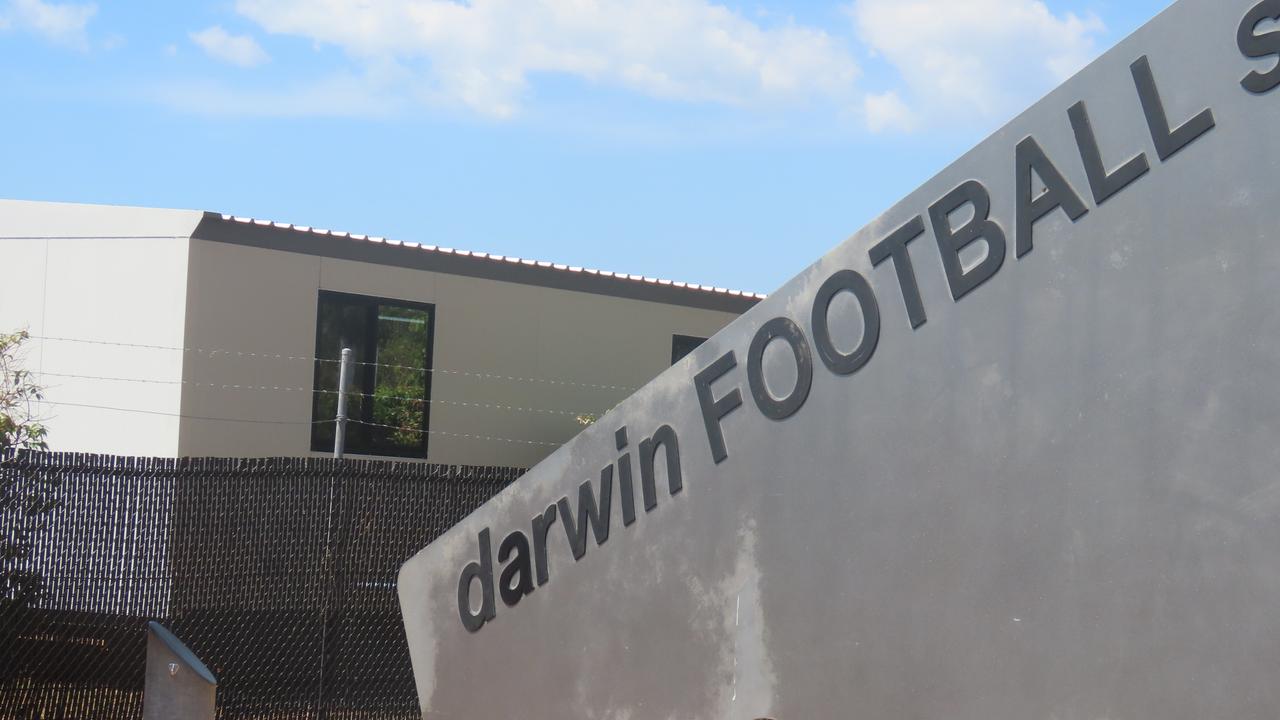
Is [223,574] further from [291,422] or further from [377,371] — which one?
[377,371]

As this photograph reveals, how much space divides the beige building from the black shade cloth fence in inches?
140

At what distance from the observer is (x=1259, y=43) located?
13.3ft

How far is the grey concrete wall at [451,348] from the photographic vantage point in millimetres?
11977

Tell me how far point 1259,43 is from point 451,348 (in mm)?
10446

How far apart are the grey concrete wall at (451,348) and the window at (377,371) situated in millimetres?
120

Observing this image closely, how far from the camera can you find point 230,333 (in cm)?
1206

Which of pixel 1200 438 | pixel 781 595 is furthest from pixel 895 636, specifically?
pixel 1200 438

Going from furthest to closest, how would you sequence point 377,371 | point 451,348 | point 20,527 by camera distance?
1. point 451,348
2. point 377,371
3. point 20,527

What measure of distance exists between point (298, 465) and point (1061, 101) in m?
5.59

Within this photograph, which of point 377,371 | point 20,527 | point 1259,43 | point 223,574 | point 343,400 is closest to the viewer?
point 1259,43

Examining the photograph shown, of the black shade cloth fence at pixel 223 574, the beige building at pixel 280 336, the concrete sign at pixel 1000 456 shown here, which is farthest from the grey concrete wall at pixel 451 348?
the concrete sign at pixel 1000 456

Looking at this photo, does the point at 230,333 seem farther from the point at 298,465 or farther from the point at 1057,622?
the point at 1057,622

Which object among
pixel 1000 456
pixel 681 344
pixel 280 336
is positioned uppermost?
pixel 681 344

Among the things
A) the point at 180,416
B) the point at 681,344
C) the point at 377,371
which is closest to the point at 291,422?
the point at 377,371
